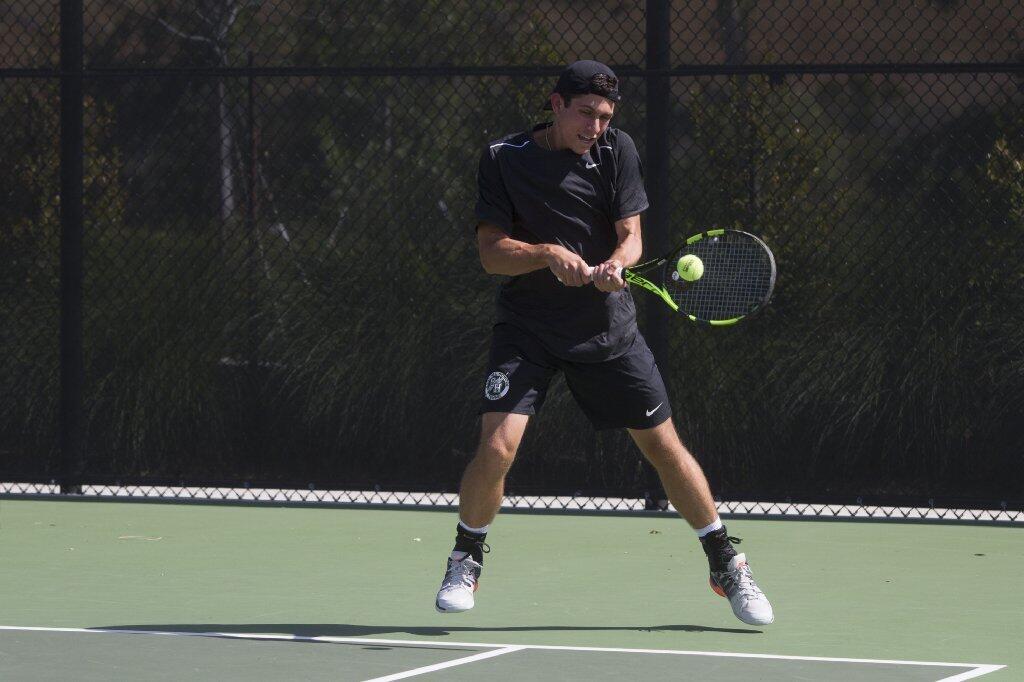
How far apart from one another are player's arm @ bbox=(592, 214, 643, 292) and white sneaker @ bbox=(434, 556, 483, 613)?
36.7 inches

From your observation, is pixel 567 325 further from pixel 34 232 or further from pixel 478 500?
pixel 34 232

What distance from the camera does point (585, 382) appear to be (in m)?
6.04

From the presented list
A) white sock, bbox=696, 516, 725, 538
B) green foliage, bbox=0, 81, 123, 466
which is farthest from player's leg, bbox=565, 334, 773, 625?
green foliage, bbox=0, 81, 123, 466

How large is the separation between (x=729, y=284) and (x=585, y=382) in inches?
29.8

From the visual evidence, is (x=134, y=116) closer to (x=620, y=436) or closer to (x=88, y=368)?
(x=88, y=368)

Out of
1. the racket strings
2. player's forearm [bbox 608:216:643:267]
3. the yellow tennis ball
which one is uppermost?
player's forearm [bbox 608:216:643:267]

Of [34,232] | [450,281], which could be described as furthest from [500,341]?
[34,232]

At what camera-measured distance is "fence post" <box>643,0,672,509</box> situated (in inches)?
344

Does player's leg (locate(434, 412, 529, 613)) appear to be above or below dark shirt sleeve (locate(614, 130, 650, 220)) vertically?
below

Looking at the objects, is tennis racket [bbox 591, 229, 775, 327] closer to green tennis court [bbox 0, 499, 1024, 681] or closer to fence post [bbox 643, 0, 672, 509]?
green tennis court [bbox 0, 499, 1024, 681]

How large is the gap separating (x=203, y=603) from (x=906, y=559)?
107 inches

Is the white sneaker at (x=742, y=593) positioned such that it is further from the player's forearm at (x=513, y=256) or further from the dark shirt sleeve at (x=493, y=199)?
the dark shirt sleeve at (x=493, y=199)

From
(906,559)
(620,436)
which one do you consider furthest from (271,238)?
(906,559)

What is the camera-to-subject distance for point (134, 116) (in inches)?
480
